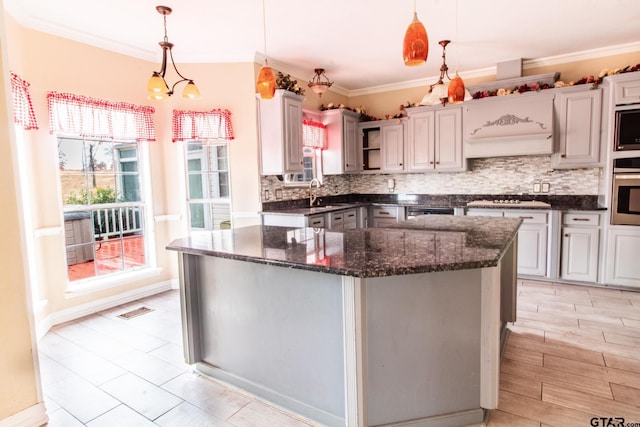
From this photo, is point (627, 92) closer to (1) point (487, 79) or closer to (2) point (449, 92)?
(1) point (487, 79)

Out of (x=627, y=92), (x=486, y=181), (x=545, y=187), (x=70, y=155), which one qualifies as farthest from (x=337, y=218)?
(x=627, y=92)

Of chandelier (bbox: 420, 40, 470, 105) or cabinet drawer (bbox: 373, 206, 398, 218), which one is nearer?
chandelier (bbox: 420, 40, 470, 105)

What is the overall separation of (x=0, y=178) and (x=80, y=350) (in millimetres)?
1581

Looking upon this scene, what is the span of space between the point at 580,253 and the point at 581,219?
39cm

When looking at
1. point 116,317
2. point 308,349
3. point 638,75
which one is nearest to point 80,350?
point 116,317

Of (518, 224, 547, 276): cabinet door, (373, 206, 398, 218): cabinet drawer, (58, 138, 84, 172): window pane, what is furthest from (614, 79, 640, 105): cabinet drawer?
(58, 138, 84, 172): window pane

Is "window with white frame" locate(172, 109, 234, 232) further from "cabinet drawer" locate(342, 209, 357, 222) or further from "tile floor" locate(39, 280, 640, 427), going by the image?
"cabinet drawer" locate(342, 209, 357, 222)

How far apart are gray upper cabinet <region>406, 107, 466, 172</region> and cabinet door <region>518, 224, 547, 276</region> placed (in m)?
1.15

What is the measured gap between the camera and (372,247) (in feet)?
6.39

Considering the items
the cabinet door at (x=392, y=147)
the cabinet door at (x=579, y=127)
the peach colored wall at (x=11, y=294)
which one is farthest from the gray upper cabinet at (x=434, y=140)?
the peach colored wall at (x=11, y=294)

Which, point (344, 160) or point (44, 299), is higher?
point (344, 160)

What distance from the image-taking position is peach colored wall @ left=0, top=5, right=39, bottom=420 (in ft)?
6.17

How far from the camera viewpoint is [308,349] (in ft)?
6.27

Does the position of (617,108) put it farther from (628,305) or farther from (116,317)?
(116,317)
